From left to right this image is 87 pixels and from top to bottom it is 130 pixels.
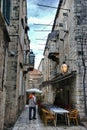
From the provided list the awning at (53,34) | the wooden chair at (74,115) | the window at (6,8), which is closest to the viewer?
the window at (6,8)

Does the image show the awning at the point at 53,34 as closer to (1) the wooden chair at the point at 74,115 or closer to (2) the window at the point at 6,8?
(1) the wooden chair at the point at 74,115

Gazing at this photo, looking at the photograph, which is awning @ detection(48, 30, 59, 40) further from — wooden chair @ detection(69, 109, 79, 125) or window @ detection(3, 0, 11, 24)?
window @ detection(3, 0, 11, 24)

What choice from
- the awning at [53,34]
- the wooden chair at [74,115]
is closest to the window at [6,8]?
the wooden chair at [74,115]

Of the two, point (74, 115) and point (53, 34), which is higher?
point (53, 34)

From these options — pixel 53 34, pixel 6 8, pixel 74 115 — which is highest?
pixel 53 34

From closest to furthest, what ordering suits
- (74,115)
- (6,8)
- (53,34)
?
(6,8), (74,115), (53,34)

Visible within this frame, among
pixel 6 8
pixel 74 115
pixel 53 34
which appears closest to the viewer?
pixel 6 8

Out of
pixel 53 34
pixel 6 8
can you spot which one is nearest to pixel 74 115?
pixel 6 8

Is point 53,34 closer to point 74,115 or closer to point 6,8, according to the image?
point 74,115

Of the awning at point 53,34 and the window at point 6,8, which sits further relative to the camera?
the awning at point 53,34

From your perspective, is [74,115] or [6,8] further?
[74,115]

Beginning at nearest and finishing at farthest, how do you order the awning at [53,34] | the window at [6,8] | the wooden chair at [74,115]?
the window at [6,8] → the wooden chair at [74,115] → the awning at [53,34]

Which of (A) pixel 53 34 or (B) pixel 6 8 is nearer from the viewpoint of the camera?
(B) pixel 6 8

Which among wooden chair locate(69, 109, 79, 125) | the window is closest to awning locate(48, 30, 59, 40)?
wooden chair locate(69, 109, 79, 125)
